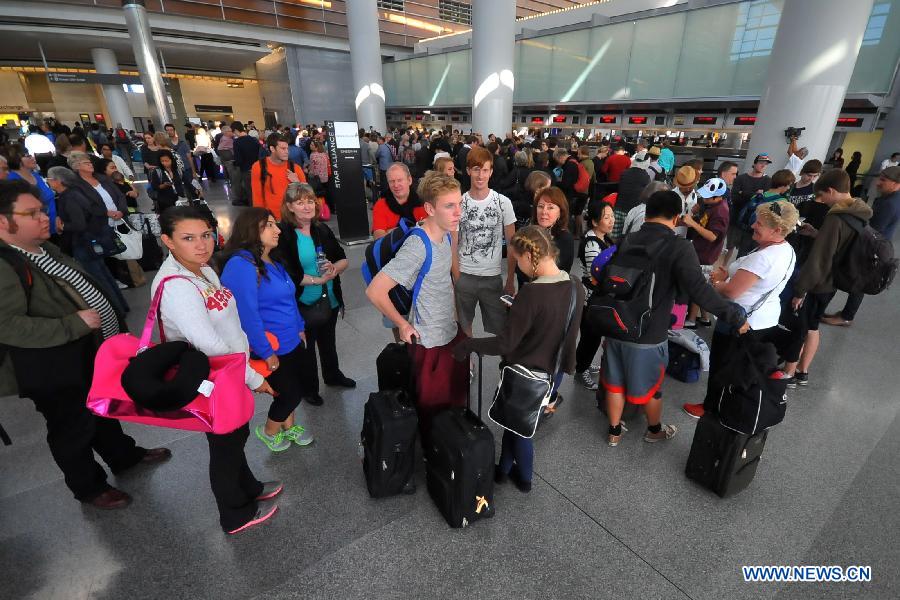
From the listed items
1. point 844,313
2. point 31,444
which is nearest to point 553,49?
point 844,313

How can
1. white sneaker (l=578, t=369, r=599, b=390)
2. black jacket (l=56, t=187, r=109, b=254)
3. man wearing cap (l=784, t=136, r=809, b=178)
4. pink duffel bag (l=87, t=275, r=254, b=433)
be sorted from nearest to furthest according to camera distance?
pink duffel bag (l=87, t=275, r=254, b=433) < white sneaker (l=578, t=369, r=599, b=390) < black jacket (l=56, t=187, r=109, b=254) < man wearing cap (l=784, t=136, r=809, b=178)

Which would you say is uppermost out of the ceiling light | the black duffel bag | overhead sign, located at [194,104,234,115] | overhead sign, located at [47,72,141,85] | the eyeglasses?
the ceiling light

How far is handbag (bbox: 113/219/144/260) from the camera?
4934 mm

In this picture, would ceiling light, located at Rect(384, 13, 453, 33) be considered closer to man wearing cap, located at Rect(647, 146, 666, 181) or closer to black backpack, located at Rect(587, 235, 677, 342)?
man wearing cap, located at Rect(647, 146, 666, 181)

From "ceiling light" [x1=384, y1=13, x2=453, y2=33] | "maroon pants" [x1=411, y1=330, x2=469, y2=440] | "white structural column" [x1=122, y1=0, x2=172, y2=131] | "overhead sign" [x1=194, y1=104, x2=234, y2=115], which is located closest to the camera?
"maroon pants" [x1=411, y1=330, x2=469, y2=440]

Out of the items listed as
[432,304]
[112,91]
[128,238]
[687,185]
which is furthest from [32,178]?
[112,91]

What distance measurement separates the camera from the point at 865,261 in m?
3.10

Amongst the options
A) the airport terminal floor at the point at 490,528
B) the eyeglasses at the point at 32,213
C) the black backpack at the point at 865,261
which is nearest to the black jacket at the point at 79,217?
the airport terminal floor at the point at 490,528

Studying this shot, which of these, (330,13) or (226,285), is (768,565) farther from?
(330,13)

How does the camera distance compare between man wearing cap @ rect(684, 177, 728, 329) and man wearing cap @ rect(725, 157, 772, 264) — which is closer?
man wearing cap @ rect(684, 177, 728, 329)

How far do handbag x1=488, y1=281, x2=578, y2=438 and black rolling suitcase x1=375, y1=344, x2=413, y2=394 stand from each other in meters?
0.75

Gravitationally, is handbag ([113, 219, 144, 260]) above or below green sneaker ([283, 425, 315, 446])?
above

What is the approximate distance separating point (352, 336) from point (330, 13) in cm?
2525

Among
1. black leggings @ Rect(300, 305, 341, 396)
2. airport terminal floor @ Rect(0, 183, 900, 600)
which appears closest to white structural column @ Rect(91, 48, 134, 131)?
black leggings @ Rect(300, 305, 341, 396)
